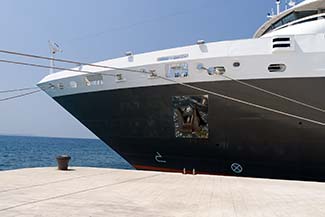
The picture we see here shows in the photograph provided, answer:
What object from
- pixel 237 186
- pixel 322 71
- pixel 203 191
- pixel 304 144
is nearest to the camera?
pixel 203 191

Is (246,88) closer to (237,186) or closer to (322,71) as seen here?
(322,71)

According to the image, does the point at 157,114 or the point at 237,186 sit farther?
the point at 157,114

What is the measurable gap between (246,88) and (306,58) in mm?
1879

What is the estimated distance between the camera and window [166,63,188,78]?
1168 cm

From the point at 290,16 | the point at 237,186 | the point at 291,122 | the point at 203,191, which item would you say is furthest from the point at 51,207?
the point at 290,16

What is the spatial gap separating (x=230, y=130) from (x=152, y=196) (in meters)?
4.97

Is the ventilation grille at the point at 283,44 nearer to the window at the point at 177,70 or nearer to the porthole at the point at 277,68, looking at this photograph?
the porthole at the point at 277,68

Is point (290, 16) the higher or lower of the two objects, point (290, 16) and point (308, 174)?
the higher

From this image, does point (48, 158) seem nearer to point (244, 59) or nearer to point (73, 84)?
point (73, 84)

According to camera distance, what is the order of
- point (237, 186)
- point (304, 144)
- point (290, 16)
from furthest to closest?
point (290, 16) < point (304, 144) < point (237, 186)

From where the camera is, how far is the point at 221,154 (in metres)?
12.1

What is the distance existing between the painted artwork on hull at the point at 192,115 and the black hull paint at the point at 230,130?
185 mm

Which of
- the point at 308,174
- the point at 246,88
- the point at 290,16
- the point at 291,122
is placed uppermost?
the point at 290,16

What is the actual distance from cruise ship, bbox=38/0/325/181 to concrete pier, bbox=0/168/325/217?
1.76 metres
